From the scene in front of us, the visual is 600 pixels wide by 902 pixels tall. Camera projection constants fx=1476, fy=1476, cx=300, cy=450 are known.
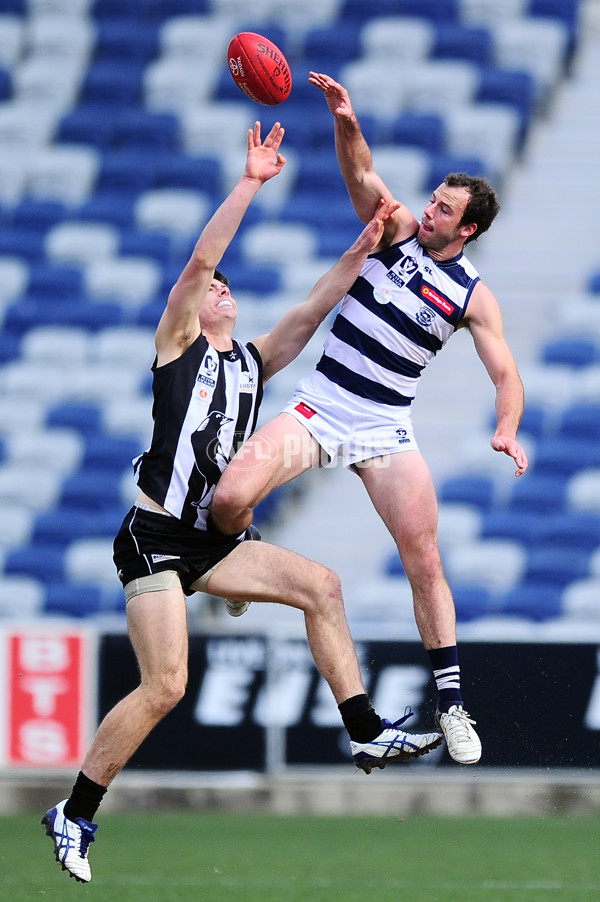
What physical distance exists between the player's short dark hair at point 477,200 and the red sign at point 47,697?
4.14 meters

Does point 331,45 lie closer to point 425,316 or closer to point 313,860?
point 425,316

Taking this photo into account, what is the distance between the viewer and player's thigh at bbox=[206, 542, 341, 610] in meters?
5.53

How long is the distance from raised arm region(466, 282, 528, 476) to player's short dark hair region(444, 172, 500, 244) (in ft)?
0.85

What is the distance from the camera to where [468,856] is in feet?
24.6

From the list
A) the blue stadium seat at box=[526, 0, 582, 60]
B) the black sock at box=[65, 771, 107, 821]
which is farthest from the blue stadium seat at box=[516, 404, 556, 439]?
the black sock at box=[65, 771, 107, 821]

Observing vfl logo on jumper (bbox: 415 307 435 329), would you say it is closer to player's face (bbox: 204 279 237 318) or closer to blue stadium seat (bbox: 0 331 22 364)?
player's face (bbox: 204 279 237 318)

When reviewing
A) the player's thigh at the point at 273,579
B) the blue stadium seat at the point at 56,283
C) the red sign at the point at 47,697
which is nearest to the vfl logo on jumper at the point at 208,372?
the player's thigh at the point at 273,579

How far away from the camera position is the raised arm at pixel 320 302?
5.67 meters

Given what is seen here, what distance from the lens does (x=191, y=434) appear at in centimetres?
564

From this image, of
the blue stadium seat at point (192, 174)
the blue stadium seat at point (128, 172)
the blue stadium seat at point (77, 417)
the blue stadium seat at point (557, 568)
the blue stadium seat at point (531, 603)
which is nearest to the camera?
the blue stadium seat at point (531, 603)

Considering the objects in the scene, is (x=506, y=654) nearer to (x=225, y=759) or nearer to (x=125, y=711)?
(x=225, y=759)

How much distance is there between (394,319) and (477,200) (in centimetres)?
57

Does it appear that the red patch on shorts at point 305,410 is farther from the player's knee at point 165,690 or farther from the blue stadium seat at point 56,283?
the blue stadium seat at point 56,283

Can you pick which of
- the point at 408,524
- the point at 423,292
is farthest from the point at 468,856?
the point at 423,292
